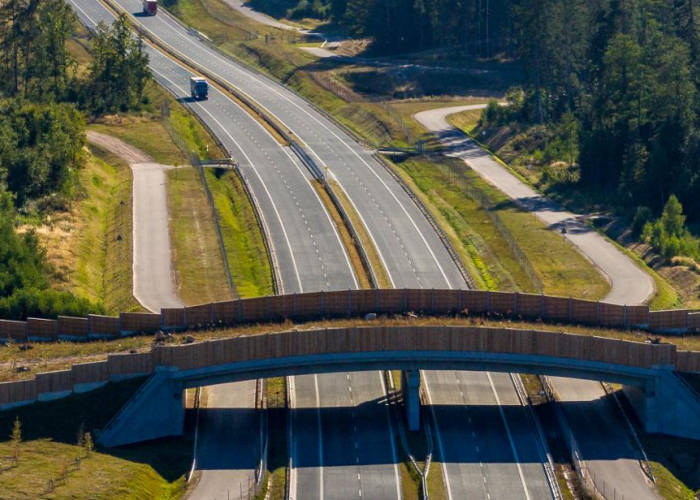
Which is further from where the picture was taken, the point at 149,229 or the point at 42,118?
the point at 42,118

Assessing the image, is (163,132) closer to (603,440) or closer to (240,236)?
(240,236)

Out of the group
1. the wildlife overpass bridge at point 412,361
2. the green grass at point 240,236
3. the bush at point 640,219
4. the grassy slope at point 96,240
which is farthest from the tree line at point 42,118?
the bush at point 640,219

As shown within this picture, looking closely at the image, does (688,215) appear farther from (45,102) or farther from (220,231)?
(45,102)

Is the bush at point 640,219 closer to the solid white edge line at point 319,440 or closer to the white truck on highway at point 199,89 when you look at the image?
the solid white edge line at point 319,440

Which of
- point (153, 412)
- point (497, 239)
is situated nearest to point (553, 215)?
point (497, 239)

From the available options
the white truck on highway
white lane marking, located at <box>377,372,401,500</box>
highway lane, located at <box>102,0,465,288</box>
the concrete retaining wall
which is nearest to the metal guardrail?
highway lane, located at <box>102,0,465,288</box>
